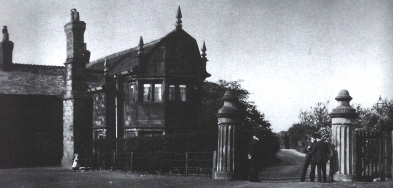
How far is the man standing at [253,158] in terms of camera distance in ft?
46.1

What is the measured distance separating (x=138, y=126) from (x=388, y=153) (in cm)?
1651

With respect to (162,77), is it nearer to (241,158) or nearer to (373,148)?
(241,158)

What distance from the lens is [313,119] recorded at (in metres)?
54.6

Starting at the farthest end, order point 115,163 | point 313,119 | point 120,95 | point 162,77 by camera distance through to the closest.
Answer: point 313,119 → point 120,95 → point 162,77 → point 115,163

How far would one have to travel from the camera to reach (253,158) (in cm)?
1414

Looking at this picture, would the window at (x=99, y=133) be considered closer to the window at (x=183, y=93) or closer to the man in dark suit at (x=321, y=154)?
the window at (x=183, y=93)

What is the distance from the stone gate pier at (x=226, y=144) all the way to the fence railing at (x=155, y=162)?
8.85 ft

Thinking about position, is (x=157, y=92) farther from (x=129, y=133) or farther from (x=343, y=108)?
(x=343, y=108)

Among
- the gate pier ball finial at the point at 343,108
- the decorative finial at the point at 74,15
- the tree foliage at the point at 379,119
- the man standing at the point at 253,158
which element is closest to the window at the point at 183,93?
the decorative finial at the point at 74,15

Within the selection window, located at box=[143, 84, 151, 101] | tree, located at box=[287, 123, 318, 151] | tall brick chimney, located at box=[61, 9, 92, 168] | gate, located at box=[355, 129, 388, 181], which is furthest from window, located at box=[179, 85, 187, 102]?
tree, located at box=[287, 123, 318, 151]

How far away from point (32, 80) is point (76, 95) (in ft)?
30.4

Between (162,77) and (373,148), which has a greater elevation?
(162,77)

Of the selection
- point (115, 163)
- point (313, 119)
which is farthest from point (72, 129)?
point (313, 119)

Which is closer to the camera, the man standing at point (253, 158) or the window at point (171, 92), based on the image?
the man standing at point (253, 158)
